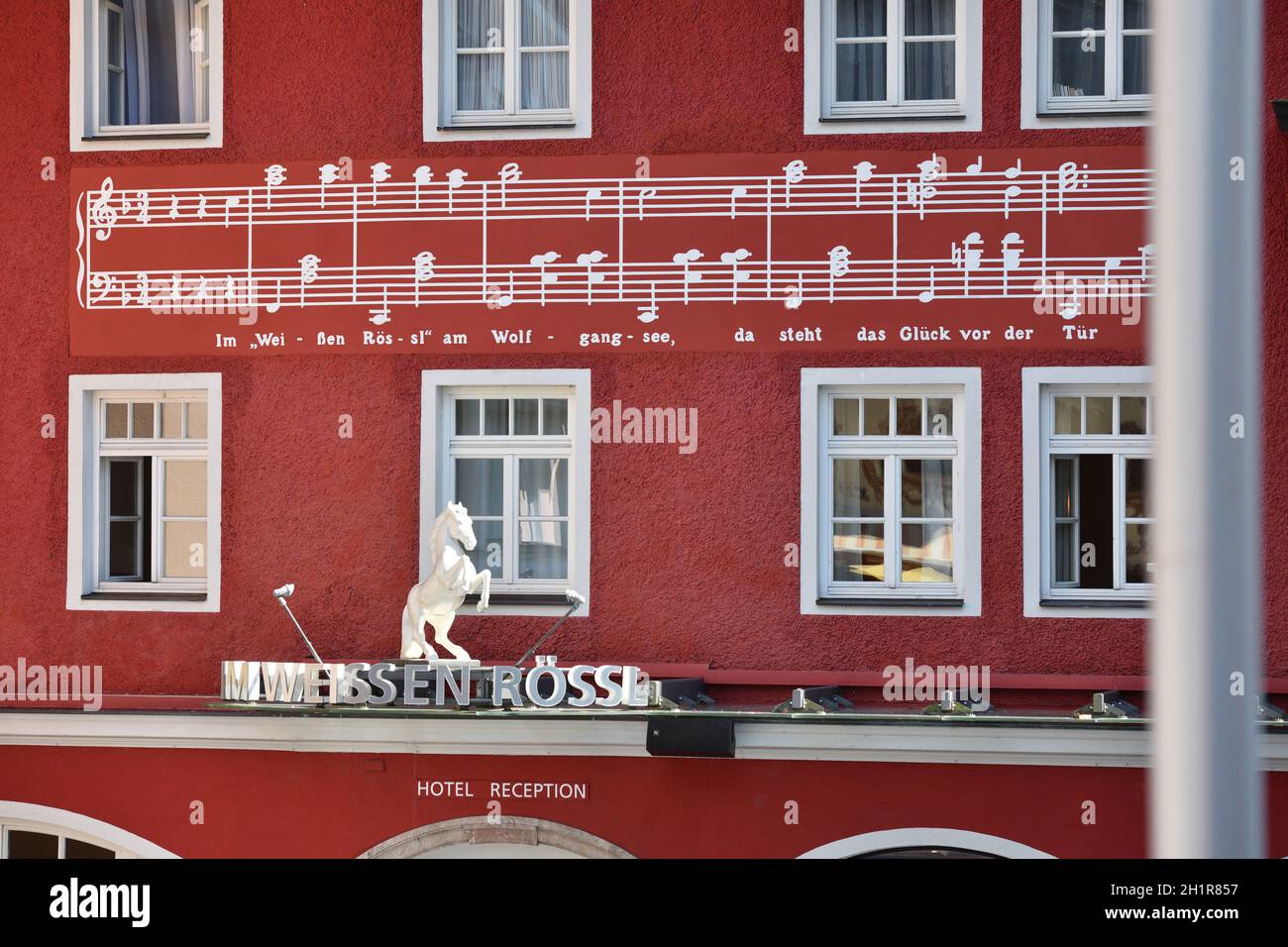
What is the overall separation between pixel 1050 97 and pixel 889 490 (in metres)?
2.54

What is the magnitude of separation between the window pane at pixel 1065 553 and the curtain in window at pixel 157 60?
6147 millimetres

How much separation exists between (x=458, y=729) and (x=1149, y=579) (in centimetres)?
420

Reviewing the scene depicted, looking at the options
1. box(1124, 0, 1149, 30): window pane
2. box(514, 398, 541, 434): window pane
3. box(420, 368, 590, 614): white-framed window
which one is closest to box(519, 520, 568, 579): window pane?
box(420, 368, 590, 614): white-framed window

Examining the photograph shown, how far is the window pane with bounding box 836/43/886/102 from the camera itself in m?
9.28

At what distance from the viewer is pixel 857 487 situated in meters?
9.20

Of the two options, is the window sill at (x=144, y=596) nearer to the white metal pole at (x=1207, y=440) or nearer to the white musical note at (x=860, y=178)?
the white musical note at (x=860, y=178)

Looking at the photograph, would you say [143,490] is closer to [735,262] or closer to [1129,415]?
[735,262]

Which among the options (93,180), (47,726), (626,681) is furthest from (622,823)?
(93,180)

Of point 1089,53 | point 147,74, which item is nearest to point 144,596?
point 147,74

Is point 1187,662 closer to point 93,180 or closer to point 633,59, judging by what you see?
point 633,59

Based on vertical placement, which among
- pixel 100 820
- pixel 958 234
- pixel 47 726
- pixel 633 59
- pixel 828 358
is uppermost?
pixel 633 59

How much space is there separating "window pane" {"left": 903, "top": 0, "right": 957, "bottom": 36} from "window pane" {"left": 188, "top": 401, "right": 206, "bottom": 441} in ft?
16.4

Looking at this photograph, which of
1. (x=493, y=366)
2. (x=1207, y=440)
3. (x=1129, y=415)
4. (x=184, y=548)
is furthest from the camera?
Answer: (x=184, y=548)

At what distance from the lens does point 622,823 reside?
9.09 m
